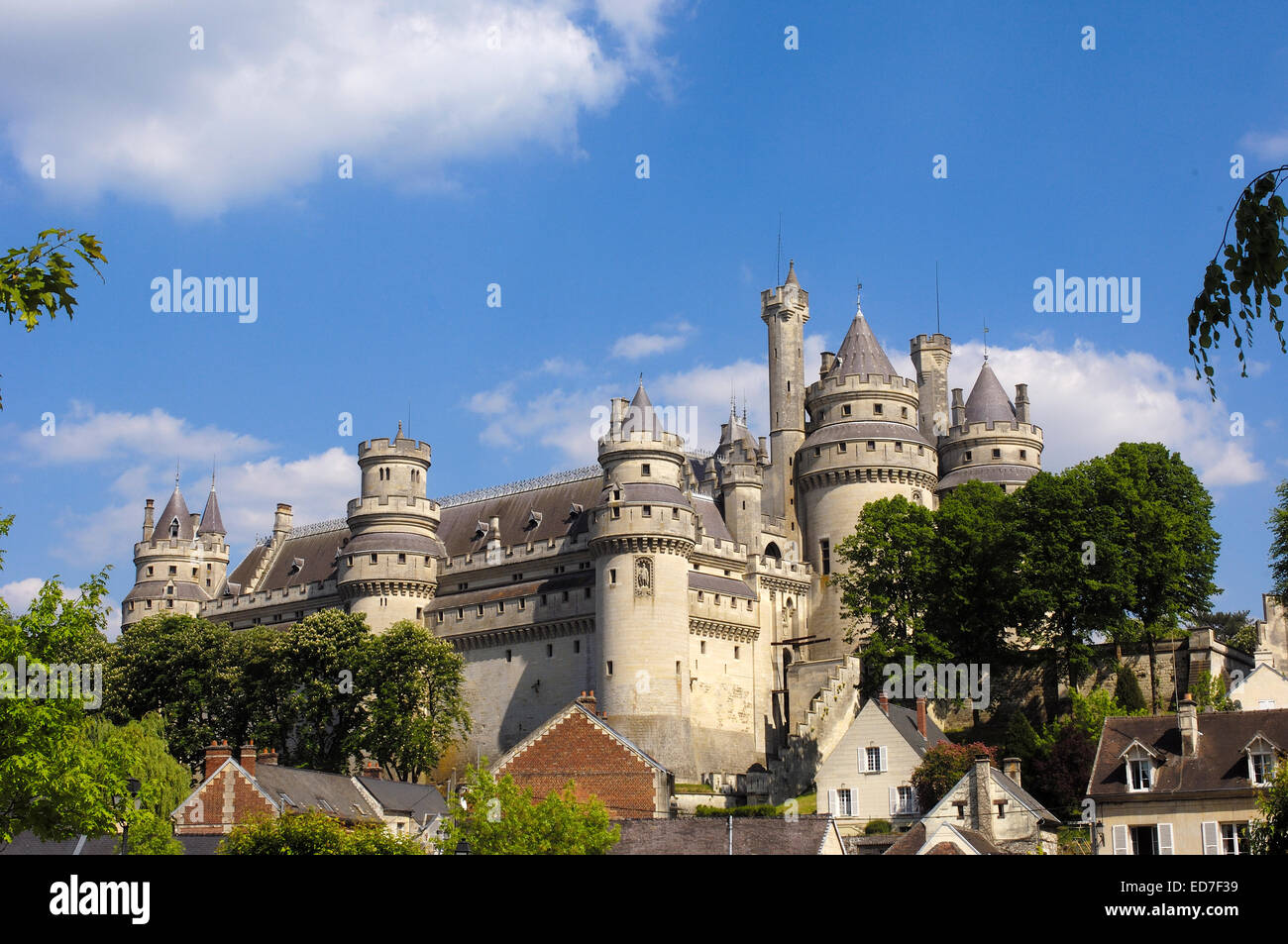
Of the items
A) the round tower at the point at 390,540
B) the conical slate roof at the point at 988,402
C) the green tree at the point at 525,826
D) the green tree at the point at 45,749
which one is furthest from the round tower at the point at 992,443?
the green tree at the point at 45,749

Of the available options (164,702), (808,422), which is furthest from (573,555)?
(164,702)

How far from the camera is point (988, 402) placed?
3627 inches

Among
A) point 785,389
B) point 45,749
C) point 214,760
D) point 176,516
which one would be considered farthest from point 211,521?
point 45,749

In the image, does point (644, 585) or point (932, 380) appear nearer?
point (644, 585)

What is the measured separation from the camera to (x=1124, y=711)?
2603 inches

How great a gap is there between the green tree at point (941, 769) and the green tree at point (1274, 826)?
23413mm

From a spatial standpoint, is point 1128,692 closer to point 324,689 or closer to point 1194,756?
point 1194,756

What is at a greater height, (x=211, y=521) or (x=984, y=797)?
(x=211, y=521)

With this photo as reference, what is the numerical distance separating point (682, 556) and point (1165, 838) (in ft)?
114

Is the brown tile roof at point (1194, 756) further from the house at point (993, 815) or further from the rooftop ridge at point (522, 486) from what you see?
the rooftop ridge at point (522, 486)

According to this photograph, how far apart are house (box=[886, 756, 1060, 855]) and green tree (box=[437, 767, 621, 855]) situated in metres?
9.77

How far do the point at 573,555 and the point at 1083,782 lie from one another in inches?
1388
